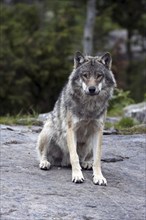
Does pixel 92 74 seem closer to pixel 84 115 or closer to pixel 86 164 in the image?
pixel 84 115

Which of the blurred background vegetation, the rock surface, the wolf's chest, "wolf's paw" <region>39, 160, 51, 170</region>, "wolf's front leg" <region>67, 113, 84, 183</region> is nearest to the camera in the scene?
"wolf's front leg" <region>67, 113, 84, 183</region>

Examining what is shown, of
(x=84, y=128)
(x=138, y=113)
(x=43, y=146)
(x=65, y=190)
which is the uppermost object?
(x=138, y=113)

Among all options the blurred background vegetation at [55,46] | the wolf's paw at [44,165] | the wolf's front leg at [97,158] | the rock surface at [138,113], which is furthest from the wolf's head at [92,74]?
the blurred background vegetation at [55,46]

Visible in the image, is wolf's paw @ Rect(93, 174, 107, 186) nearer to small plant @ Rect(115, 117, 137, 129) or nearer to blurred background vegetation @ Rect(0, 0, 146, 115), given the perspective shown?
small plant @ Rect(115, 117, 137, 129)

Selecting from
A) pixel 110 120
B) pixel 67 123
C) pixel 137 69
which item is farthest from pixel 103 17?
pixel 67 123

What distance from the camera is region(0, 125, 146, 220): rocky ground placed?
25.6 ft

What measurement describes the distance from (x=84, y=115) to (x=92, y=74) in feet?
1.98

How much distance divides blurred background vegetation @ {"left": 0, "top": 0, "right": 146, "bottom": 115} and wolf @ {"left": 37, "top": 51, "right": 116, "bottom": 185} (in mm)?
11065

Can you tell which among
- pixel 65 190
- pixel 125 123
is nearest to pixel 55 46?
pixel 125 123

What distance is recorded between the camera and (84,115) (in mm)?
8969

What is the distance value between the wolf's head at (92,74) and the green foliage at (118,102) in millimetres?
6640

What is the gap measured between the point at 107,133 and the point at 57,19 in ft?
54.4

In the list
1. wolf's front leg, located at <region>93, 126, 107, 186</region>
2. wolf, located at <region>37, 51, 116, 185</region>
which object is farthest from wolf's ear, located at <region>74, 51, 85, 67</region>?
wolf's front leg, located at <region>93, 126, 107, 186</region>

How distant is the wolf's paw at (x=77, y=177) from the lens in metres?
8.71
